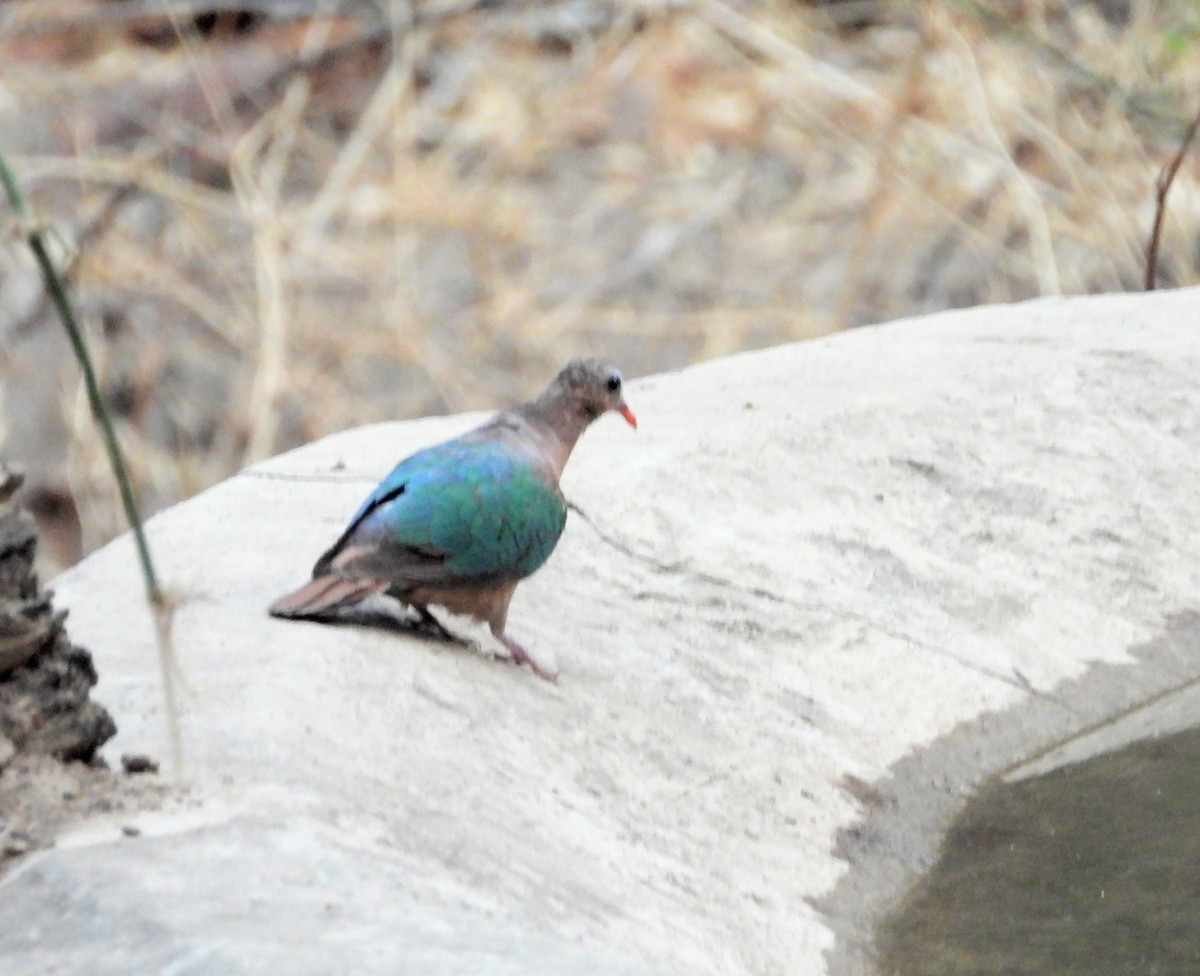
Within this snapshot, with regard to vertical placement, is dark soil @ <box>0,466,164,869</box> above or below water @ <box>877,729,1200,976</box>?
above

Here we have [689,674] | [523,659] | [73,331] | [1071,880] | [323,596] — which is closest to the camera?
[73,331]

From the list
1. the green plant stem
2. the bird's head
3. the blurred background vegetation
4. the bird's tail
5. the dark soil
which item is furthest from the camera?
the blurred background vegetation

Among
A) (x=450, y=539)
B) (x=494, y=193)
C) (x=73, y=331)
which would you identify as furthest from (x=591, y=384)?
(x=494, y=193)

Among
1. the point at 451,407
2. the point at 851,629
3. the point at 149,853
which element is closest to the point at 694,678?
the point at 851,629

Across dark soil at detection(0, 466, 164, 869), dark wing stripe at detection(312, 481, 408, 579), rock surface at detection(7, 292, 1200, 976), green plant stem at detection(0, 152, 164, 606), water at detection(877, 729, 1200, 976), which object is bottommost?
water at detection(877, 729, 1200, 976)

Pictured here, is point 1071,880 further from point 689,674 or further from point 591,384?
point 591,384

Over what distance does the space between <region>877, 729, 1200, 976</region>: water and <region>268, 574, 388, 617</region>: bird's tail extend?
3.12 feet

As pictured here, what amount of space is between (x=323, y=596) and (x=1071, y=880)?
120 centimetres

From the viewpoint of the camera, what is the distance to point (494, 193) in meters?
7.48

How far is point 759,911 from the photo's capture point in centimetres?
294

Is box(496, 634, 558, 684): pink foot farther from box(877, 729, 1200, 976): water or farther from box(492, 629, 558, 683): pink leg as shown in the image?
box(877, 729, 1200, 976): water

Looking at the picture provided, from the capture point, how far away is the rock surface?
225 centimetres

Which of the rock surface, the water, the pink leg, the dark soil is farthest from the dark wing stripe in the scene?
the water

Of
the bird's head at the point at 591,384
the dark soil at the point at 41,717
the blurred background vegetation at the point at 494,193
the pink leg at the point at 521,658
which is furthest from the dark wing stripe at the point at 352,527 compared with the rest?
the blurred background vegetation at the point at 494,193
